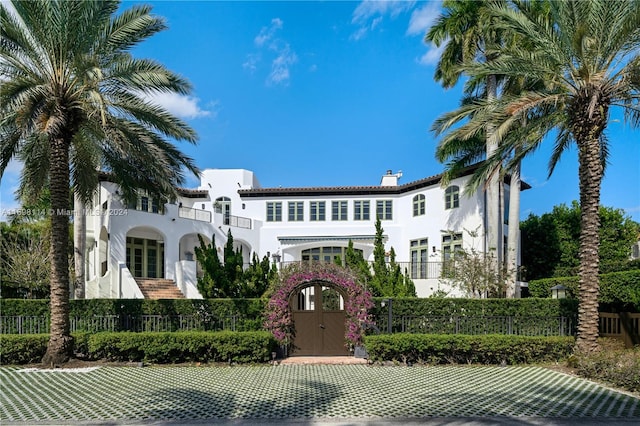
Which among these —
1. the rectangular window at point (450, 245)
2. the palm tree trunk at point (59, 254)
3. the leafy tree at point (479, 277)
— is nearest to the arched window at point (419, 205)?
the rectangular window at point (450, 245)

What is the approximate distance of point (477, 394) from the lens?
10.2 metres

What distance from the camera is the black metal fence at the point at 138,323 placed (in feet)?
50.7

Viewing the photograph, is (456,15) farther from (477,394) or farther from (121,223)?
(121,223)

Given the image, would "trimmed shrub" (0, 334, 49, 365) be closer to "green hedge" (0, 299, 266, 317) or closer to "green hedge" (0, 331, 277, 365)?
"green hedge" (0, 331, 277, 365)

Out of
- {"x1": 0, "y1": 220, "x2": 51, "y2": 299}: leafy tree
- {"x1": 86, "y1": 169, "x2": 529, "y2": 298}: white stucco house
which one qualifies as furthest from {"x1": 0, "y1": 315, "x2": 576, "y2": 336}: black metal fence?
{"x1": 0, "y1": 220, "x2": 51, "y2": 299}: leafy tree

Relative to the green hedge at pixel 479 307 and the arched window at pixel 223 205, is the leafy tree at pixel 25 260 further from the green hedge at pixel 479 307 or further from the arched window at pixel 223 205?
the green hedge at pixel 479 307

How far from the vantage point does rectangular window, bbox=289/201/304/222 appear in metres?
29.5

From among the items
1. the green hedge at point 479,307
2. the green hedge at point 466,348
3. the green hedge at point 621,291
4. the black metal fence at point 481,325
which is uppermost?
the green hedge at point 621,291

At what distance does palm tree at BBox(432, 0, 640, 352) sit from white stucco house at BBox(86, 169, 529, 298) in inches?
394

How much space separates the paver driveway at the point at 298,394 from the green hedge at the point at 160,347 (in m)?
0.70

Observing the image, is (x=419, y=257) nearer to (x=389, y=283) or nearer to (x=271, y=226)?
(x=389, y=283)

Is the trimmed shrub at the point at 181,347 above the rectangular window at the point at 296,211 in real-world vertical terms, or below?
below

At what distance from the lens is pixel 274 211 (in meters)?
29.8

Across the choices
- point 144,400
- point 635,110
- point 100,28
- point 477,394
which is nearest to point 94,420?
point 144,400
